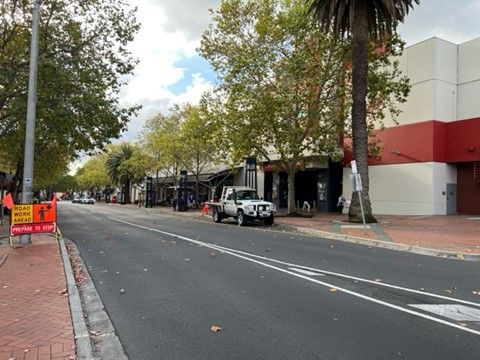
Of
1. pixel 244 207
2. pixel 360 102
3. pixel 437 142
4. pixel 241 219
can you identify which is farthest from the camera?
pixel 437 142

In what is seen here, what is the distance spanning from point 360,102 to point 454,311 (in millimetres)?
18407

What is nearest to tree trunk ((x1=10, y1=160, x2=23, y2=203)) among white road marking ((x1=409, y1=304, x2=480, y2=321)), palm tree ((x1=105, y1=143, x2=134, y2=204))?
white road marking ((x1=409, y1=304, x2=480, y2=321))

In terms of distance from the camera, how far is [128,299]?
7953 mm

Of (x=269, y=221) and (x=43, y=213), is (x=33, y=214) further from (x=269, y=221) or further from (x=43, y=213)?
(x=269, y=221)

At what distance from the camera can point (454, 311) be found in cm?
700

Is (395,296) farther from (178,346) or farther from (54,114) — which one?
(54,114)

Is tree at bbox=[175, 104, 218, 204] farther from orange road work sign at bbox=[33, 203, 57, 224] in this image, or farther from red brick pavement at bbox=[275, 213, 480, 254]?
orange road work sign at bbox=[33, 203, 57, 224]

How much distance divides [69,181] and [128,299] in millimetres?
152811

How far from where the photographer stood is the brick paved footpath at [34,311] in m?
5.29

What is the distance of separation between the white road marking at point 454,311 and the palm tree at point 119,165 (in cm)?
7139

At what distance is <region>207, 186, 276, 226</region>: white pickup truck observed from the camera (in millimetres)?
25109

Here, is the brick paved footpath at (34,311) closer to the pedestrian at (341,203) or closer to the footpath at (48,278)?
the footpath at (48,278)

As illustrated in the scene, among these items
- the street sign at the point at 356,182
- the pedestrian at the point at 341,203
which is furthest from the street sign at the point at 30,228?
the pedestrian at the point at 341,203

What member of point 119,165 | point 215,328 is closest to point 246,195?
point 215,328
